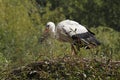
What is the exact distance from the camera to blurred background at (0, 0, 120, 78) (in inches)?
287

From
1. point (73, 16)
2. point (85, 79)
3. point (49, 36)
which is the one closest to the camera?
point (85, 79)

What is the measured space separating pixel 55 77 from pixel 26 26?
11.8m

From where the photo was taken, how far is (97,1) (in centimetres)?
3003

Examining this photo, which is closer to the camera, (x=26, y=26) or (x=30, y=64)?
(x=30, y=64)

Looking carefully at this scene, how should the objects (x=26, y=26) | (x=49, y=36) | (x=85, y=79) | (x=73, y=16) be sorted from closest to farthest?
(x=85, y=79) < (x=49, y=36) < (x=26, y=26) < (x=73, y=16)

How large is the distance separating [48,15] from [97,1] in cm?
808

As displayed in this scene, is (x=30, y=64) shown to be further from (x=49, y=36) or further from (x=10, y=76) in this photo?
(x=49, y=36)

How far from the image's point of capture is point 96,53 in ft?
21.3

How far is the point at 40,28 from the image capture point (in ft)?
60.6

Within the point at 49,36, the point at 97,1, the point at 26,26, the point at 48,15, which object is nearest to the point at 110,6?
the point at 97,1

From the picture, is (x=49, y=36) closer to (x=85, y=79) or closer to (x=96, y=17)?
(x=85, y=79)

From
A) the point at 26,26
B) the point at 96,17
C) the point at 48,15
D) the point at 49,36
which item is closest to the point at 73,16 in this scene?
the point at 96,17

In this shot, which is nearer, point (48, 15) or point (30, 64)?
point (30, 64)

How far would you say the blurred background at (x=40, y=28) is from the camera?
287 inches
